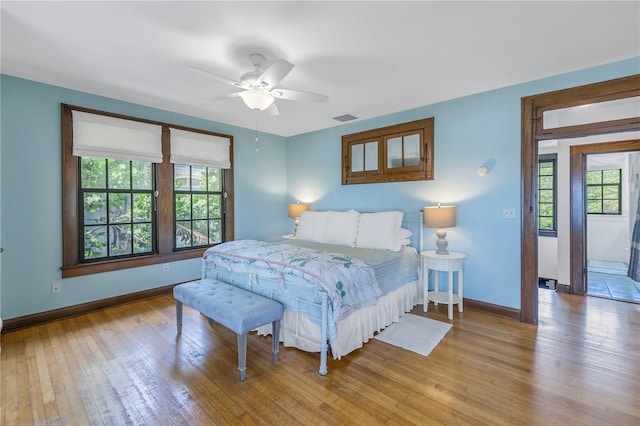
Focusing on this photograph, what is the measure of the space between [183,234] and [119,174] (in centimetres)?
118

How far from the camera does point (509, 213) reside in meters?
3.27

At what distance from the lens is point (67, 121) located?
10.7ft

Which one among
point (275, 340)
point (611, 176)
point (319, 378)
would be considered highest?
point (611, 176)

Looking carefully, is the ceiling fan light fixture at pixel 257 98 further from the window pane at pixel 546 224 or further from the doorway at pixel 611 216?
the window pane at pixel 546 224

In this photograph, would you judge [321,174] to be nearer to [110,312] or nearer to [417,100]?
[417,100]

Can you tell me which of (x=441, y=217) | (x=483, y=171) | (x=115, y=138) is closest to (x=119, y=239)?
(x=115, y=138)

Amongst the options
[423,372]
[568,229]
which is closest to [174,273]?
[423,372]

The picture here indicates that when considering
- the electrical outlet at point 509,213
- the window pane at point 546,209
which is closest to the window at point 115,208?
the electrical outlet at point 509,213

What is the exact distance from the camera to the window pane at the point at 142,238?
12.9 feet

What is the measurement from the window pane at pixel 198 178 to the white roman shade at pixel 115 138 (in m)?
0.57

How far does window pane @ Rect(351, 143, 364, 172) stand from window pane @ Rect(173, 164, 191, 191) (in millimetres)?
2610

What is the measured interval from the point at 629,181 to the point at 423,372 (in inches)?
253

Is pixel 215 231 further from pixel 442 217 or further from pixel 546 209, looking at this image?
pixel 546 209

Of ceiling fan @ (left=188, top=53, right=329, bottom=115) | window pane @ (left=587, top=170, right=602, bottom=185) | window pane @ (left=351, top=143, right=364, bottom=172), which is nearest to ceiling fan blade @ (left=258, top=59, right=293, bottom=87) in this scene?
ceiling fan @ (left=188, top=53, right=329, bottom=115)
